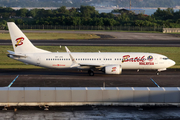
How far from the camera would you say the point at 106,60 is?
45219 millimetres

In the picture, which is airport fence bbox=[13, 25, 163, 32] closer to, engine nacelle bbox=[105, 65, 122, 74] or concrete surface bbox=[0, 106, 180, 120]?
engine nacelle bbox=[105, 65, 122, 74]

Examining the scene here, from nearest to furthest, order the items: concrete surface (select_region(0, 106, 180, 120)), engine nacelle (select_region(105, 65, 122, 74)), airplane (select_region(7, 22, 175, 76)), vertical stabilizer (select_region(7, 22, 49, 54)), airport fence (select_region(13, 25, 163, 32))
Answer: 1. concrete surface (select_region(0, 106, 180, 120))
2. engine nacelle (select_region(105, 65, 122, 74))
3. airplane (select_region(7, 22, 175, 76))
4. vertical stabilizer (select_region(7, 22, 49, 54))
5. airport fence (select_region(13, 25, 163, 32))

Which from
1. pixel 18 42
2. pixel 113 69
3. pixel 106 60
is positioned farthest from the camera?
pixel 18 42

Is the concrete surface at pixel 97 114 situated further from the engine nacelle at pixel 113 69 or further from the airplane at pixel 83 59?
the airplane at pixel 83 59

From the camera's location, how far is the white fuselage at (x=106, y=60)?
148 feet

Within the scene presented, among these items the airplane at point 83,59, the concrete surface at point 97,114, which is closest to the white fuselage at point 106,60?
the airplane at point 83,59

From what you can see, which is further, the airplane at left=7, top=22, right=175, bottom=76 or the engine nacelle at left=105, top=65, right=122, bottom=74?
the airplane at left=7, top=22, right=175, bottom=76

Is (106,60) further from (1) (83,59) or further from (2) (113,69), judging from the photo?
(1) (83,59)

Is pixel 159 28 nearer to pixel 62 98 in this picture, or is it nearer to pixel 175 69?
pixel 175 69

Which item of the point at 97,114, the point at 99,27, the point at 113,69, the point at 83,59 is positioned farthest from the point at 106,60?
the point at 99,27

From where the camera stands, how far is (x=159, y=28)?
130 m

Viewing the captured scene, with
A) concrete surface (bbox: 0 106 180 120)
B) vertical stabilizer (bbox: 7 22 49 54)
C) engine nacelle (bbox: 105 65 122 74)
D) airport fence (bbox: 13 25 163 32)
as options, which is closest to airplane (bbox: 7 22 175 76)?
vertical stabilizer (bbox: 7 22 49 54)

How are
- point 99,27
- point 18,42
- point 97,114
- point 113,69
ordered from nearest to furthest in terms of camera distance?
1. point 97,114
2. point 113,69
3. point 18,42
4. point 99,27

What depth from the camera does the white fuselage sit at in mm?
45188
